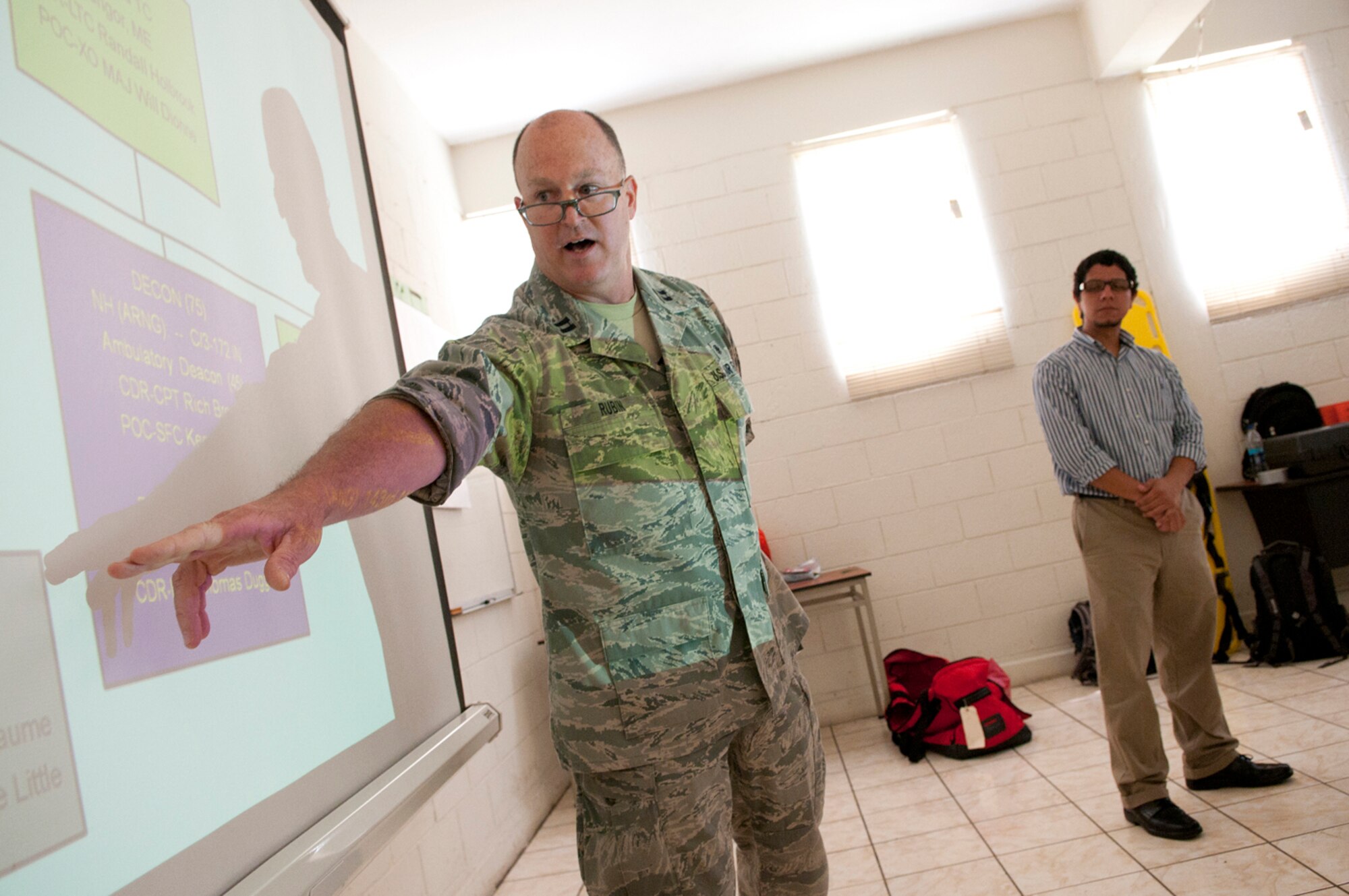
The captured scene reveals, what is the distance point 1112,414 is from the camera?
2.46m

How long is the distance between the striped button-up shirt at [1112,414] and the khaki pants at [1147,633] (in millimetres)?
117

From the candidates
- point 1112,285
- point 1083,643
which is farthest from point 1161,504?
point 1083,643

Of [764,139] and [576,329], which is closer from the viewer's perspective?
[576,329]

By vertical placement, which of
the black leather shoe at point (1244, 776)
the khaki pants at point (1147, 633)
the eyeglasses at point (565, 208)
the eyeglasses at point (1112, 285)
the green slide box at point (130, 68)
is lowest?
the black leather shoe at point (1244, 776)

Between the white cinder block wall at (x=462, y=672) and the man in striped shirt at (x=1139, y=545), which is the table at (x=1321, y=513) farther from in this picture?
the white cinder block wall at (x=462, y=672)

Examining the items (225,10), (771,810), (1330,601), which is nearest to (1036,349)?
(1330,601)

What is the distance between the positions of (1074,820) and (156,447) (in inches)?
101

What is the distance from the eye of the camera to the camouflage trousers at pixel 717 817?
1182 mm

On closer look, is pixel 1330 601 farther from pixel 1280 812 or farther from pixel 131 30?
pixel 131 30

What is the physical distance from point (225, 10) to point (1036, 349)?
3815 millimetres

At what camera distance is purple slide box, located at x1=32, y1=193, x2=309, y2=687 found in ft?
2.94

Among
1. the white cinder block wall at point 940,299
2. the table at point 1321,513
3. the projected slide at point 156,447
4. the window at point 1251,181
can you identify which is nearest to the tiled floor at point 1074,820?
the table at point 1321,513

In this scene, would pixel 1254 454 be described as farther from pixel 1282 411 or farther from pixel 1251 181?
pixel 1251 181

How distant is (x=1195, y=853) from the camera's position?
215 cm
